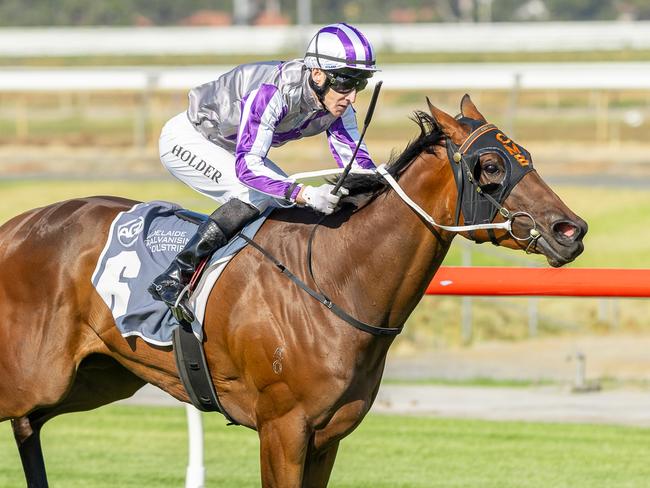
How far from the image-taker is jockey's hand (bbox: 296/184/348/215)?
4.44 meters

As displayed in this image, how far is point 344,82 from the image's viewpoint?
4.57m

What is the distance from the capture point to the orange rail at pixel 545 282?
5.79 meters

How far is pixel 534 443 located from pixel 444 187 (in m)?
3.47

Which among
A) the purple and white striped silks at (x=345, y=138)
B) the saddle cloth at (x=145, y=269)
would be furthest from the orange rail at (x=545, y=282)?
the saddle cloth at (x=145, y=269)

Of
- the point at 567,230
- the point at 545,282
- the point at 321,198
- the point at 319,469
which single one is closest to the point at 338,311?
the point at 321,198

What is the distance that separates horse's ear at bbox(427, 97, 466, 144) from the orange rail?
1604 millimetres

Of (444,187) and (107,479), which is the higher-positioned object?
(444,187)

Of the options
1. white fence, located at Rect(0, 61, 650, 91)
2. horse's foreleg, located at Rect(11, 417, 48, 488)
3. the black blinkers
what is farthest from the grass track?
white fence, located at Rect(0, 61, 650, 91)

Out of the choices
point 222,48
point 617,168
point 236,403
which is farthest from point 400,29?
point 236,403

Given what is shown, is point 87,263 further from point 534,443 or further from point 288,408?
point 534,443

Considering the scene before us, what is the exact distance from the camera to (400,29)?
135 feet

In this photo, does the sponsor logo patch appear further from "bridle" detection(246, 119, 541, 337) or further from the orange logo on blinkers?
the orange logo on blinkers

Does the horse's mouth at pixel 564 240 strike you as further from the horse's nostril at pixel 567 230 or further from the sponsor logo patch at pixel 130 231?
the sponsor logo patch at pixel 130 231

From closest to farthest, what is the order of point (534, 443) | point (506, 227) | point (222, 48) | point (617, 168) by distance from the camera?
1. point (506, 227)
2. point (534, 443)
3. point (617, 168)
4. point (222, 48)
